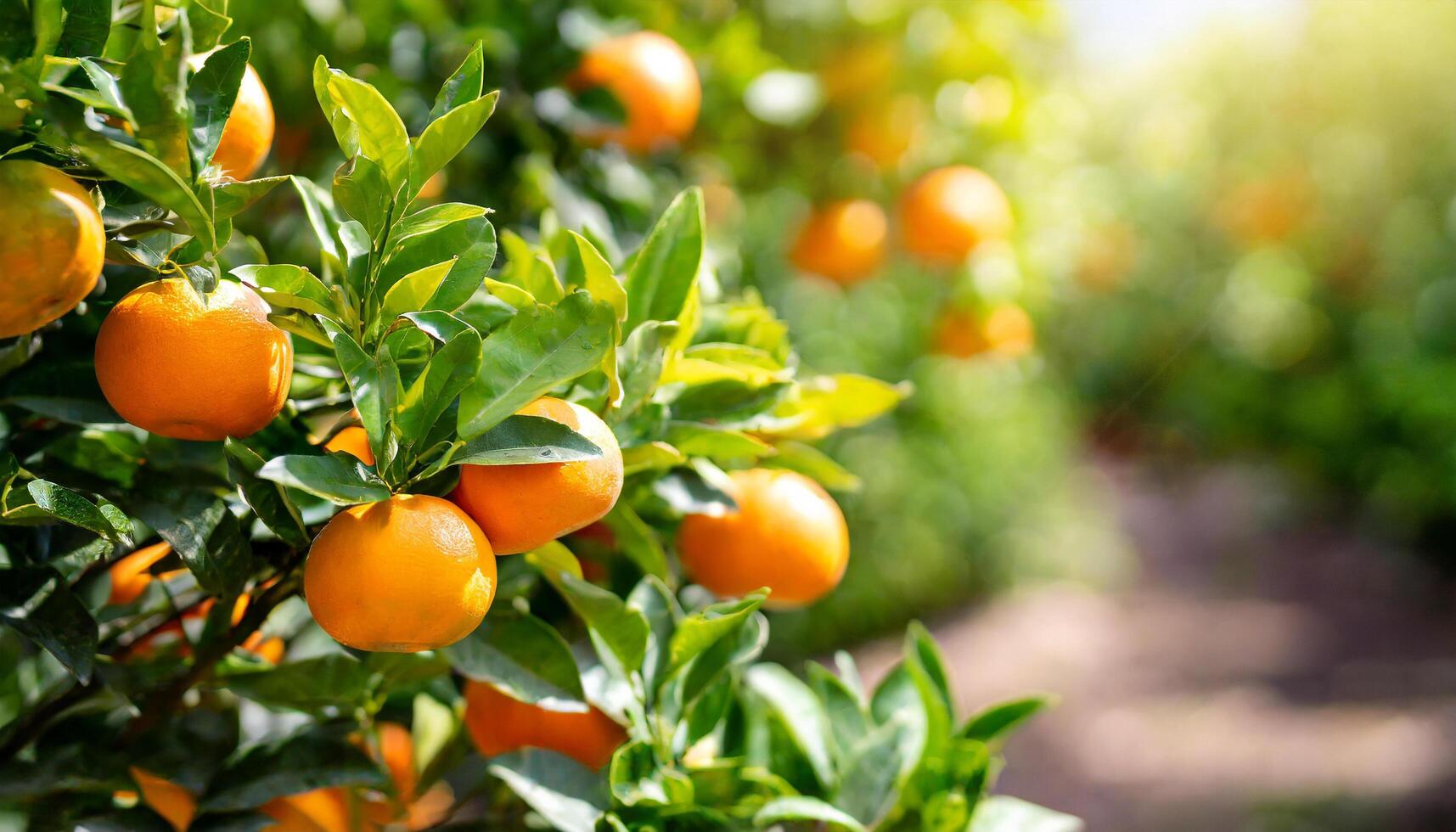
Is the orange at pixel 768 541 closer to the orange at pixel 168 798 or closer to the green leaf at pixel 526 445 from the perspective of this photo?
the green leaf at pixel 526 445

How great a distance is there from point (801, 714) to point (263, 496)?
0.41 metres

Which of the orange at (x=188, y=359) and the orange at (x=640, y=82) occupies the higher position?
the orange at (x=640, y=82)

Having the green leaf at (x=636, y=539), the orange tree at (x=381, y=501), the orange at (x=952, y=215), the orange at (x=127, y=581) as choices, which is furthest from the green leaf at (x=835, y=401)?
the orange at (x=952, y=215)

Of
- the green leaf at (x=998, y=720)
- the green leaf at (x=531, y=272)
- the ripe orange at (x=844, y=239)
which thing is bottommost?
the green leaf at (x=531, y=272)

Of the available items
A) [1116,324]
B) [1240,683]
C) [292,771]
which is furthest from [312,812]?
[1116,324]

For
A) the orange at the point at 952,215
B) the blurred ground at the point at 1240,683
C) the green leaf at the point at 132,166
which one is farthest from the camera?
the blurred ground at the point at 1240,683

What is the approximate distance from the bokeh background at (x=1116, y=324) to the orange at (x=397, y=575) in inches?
12.6

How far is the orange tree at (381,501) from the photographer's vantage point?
16.2 inches

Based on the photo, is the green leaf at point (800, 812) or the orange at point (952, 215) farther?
the orange at point (952, 215)

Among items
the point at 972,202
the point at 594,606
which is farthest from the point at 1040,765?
the point at 594,606

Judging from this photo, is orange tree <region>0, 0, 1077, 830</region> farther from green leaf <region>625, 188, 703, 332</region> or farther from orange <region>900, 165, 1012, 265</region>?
orange <region>900, 165, 1012, 265</region>

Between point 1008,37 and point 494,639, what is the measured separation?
1113 millimetres

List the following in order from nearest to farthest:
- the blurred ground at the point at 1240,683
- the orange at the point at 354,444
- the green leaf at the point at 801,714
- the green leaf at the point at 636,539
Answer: the orange at the point at 354,444 < the green leaf at the point at 636,539 < the green leaf at the point at 801,714 < the blurred ground at the point at 1240,683

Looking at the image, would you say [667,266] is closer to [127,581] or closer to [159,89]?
[159,89]
